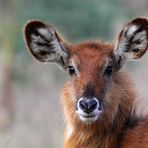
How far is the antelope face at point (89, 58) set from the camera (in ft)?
36.8

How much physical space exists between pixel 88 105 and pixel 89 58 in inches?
33.7

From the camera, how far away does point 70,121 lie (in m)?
11.7

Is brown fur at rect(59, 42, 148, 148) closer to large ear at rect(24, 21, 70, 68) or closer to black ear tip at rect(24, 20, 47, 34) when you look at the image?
large ear at rect(24, 21, 70, 68)

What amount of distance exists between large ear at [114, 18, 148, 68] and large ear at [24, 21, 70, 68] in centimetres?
65

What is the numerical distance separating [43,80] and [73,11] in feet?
10.2

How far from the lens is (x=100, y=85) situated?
11.3 m

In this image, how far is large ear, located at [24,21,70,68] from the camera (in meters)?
11.8

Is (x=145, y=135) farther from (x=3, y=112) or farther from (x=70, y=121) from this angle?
(x=3, y=112)

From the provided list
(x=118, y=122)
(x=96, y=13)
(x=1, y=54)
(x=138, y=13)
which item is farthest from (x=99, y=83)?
(x=138, y=13)

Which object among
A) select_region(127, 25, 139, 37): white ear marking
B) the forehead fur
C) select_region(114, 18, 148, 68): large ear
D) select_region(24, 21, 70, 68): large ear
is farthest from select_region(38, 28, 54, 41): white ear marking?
select_region(127, 25, 139, 37): white ear marking

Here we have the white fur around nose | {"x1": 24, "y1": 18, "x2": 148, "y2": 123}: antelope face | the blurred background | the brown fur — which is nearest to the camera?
the white fur around nose

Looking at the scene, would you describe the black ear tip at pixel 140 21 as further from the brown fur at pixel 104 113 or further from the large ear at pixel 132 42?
the brown fur at pixel 104 113

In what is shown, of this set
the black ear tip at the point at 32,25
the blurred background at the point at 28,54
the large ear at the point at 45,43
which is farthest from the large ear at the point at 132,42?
the blurred background at the point at 28,54

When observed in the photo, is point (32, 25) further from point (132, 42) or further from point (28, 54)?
point (28, 54)
